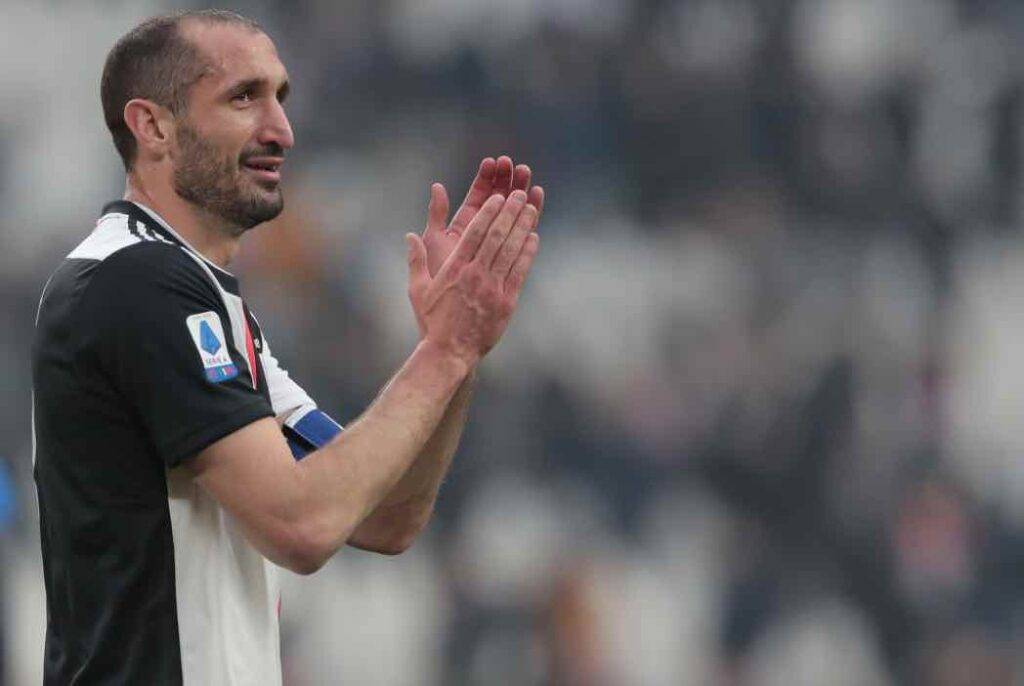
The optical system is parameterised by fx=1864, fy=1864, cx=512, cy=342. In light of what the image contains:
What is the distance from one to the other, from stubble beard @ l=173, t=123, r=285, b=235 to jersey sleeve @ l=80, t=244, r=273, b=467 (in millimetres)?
218

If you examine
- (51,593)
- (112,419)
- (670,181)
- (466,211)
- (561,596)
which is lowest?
(561,596)

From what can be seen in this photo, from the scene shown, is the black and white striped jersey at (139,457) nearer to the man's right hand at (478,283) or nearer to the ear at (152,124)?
the ear at (152,124)

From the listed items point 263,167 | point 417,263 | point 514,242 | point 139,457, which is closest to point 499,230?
point 514,242

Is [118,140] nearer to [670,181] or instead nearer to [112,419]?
[112,419]

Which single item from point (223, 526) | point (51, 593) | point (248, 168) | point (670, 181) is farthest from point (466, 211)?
point (670, 181)

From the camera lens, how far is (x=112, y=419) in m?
2.40

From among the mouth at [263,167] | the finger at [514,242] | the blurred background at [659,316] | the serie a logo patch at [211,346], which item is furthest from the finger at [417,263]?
the blurred background at [659,316]

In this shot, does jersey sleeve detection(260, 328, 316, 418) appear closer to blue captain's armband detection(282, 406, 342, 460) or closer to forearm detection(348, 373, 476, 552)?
blue captain's armband detection(282, 406, 342, 460)

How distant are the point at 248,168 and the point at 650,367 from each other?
541 centimetres

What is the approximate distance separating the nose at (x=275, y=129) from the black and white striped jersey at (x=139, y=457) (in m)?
0.25

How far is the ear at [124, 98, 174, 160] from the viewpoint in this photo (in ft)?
8.57

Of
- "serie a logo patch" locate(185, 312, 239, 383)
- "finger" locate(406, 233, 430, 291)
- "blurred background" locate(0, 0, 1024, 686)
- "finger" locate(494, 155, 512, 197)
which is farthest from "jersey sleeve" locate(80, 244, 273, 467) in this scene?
"blurred background" locate(0, 0, 1024, 686)

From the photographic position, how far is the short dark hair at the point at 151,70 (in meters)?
2.61

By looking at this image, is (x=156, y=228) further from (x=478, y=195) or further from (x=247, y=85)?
(x=478, y=195)
